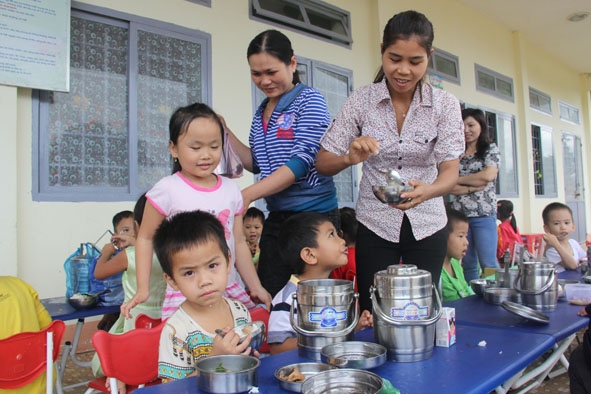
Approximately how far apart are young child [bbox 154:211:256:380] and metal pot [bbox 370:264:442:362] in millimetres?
550

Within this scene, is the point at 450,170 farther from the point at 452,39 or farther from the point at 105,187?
the point at 452,39

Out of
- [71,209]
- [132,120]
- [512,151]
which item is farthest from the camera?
[512,151]

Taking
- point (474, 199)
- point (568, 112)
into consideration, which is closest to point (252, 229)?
point (474, 199)

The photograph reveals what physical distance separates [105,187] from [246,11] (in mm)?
2226

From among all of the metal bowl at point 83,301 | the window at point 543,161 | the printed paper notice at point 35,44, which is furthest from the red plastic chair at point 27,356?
the window at point 543,161

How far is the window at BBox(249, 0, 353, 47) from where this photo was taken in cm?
500

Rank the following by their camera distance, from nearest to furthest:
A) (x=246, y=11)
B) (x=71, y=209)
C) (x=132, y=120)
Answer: (x=71, y=209)
(x=132, y=120)
(x=246, y=11)

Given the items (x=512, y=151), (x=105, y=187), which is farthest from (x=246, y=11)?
(x=512, y=151)

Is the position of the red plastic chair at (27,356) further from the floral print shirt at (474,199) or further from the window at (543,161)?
the window at (543,161)

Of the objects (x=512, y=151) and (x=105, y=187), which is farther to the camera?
(x=512, y=151)

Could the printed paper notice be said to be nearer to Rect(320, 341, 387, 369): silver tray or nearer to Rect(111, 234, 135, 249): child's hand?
Rect(111, 234, 135, 249): child's hand

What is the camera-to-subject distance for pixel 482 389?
1035mm

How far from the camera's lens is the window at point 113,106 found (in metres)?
3.62

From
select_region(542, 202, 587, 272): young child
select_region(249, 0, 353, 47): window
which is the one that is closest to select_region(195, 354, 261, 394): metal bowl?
select_region(542, 202, 587, 272): young child
